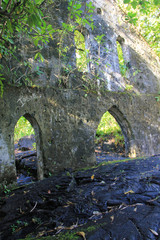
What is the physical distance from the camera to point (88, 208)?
266cm

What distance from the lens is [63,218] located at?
7.99 ft

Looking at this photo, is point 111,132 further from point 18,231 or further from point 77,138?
point 18,231

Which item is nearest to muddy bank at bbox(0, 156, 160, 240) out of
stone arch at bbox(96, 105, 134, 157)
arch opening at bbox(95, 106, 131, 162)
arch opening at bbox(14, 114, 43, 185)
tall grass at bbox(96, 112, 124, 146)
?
arch opening at bbox(14, 114, 43, 185)

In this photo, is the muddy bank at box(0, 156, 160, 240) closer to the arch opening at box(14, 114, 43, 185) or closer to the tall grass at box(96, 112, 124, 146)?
the arch opening at box(14, 114, 43, 185)

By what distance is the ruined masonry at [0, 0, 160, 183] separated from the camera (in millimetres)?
4449

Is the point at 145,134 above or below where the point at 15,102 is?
below

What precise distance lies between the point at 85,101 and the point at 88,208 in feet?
11.3

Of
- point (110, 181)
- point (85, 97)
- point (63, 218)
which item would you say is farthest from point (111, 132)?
point (63, 218)

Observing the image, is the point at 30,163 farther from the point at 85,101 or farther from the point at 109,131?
the point at 109,131

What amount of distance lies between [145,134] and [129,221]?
538 centimetres

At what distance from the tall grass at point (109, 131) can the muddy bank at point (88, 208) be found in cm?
541

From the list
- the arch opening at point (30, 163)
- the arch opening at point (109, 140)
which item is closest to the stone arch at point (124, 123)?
the arch opening at point (109, 140)

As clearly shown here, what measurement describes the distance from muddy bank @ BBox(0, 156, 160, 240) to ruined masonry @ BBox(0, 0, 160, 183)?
3.65 ft

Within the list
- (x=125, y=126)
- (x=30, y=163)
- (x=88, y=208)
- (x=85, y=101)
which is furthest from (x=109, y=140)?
(x=88, y=208)
